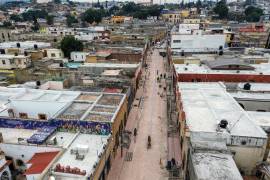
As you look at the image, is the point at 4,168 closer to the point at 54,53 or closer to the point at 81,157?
the point at 81,157

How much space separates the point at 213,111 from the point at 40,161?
688 inches

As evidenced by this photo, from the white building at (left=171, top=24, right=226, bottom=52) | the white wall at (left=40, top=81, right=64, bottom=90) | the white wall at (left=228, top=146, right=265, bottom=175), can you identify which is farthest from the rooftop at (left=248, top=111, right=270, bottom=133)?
the white building at (left=171, top=24, right=226, bottom=52)

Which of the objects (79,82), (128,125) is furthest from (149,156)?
(79,82)

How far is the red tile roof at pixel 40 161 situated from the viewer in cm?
1740

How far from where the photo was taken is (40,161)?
18.8m

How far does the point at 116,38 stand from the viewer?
68.4m

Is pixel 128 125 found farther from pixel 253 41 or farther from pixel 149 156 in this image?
pixel 253 41

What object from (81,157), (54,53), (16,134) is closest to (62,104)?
(16,134)

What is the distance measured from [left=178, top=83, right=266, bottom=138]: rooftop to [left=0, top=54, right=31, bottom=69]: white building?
31470mm

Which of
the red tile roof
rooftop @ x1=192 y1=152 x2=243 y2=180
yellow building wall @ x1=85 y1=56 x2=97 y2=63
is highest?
yellow building wall @ x1=85 y1=56 x2=97 y2=63

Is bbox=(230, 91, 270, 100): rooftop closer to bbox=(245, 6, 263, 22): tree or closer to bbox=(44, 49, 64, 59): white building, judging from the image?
bbox=(44, 49, 64, 59): white building

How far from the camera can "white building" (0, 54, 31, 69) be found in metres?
45.8

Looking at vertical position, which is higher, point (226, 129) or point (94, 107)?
point (94, 107)

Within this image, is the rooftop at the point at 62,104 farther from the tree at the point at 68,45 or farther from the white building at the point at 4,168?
the tree at the point at 68,45
